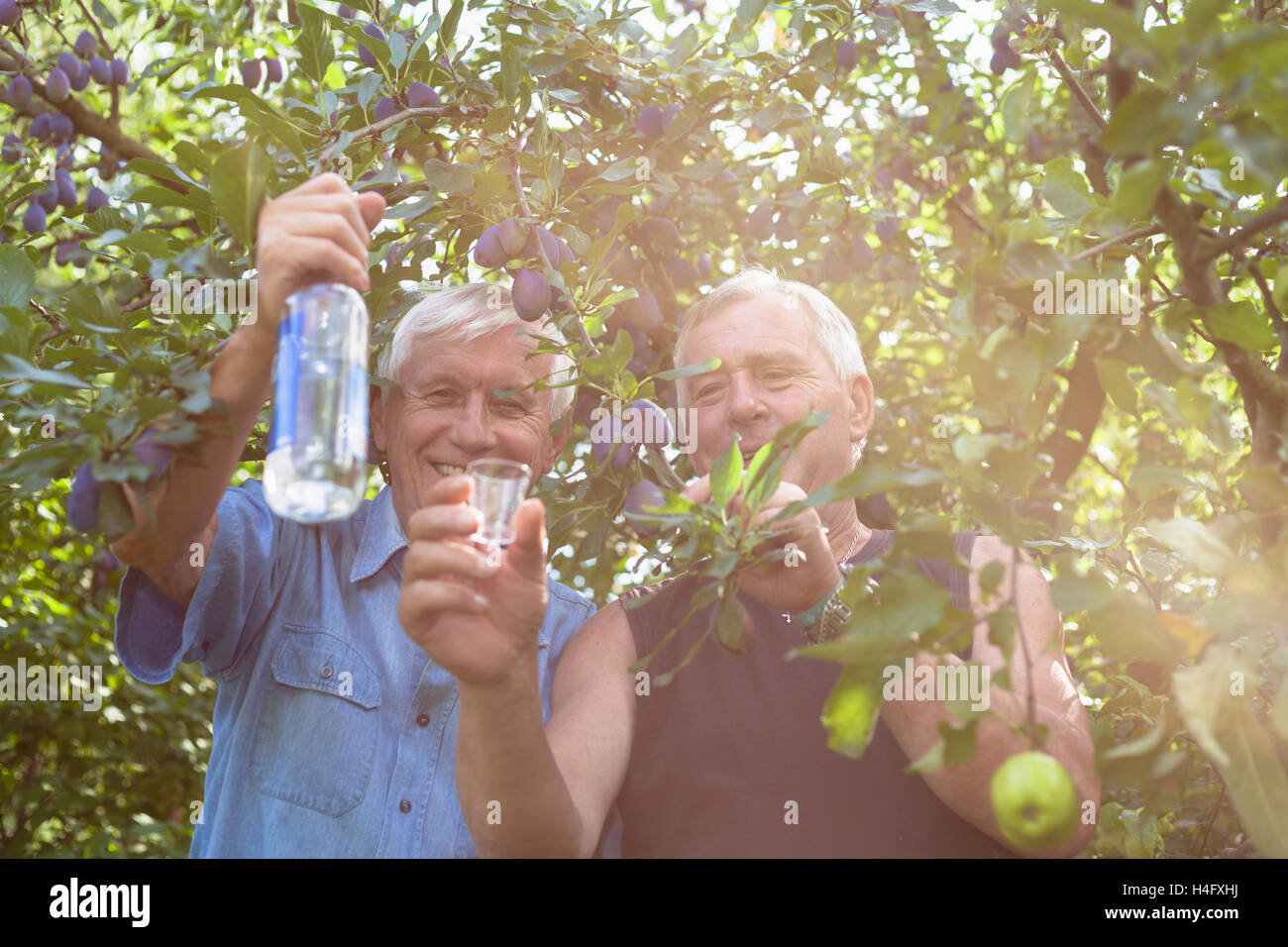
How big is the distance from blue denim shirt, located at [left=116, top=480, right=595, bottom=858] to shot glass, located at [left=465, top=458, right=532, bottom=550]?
70 cm

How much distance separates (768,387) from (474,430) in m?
0.60

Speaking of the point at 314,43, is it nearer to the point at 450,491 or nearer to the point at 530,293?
the point at 530,293

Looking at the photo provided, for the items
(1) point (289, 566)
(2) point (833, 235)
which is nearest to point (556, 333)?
(1) point (289, 566)

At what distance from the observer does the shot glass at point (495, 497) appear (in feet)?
4.71

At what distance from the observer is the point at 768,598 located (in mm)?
1594

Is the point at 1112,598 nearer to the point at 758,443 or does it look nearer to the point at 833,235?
the point at 758,443

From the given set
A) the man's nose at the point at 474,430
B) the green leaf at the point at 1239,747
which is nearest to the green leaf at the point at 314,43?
the man's nose at the point at 474,430

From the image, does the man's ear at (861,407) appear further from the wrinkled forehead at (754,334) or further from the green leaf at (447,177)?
the green leaf at (447,177)

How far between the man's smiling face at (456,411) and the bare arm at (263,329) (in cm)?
67

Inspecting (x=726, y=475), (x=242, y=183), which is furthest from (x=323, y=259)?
(x=726, y=475)

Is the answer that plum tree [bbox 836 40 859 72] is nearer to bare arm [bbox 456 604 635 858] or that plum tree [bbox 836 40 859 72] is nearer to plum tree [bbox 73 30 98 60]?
bare arm [bbox 456 604 635 858]

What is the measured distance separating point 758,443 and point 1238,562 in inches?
45.0

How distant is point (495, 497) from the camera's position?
1448mm

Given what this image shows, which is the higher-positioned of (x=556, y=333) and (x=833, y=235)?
(x=833, y=235)
